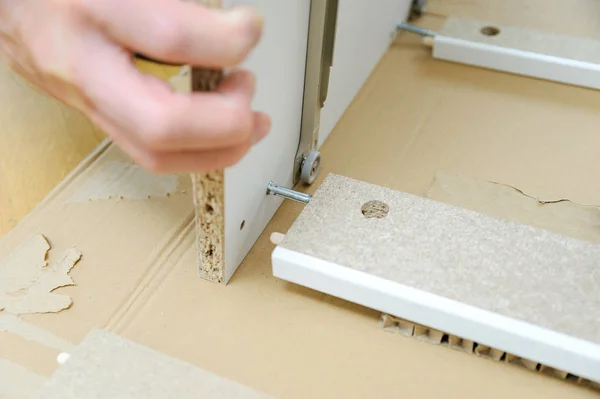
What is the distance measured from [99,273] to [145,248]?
0.07m

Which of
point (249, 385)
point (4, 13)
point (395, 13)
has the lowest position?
point (249, 385)

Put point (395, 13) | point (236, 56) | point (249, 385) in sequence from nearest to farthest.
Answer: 1. point (236, 56)
2. point (249, 385)
3. point (395, 13)

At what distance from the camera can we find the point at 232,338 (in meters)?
0.79

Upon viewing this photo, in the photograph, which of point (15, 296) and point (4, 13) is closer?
point (4, 13)

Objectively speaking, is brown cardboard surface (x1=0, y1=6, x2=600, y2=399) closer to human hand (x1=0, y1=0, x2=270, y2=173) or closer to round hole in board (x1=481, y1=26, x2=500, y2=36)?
round hole in board (x1=481, y1=26, x2=500, y2=36)

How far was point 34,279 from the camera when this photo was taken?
2.73 feet

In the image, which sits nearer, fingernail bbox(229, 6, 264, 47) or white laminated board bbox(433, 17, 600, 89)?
fingernail bbox(229, 6, 264, 47)

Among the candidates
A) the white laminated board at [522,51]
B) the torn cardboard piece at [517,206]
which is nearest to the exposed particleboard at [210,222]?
the torn cardboard piece at [517,206]

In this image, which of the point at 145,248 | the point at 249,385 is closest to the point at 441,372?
the point at 249,385

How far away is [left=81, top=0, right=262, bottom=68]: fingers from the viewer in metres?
0.49

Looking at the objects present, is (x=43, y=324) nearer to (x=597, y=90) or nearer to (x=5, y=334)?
(x=5, y=334)

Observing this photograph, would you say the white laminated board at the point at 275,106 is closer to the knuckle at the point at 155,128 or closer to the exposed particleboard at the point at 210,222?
the exposed particleboard at the point at 210,222

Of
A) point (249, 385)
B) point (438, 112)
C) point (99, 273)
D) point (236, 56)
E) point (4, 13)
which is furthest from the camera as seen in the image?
point (438, 112)

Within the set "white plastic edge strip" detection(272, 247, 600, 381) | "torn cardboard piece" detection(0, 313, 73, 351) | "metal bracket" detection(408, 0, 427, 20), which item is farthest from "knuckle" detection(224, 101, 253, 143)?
"metal bracket" detection(408, 0, 427, 20)
